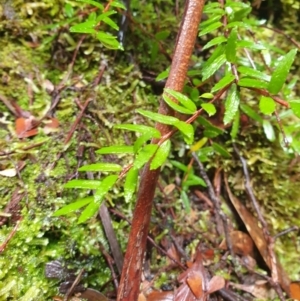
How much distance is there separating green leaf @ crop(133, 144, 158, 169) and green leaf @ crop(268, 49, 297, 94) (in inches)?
19.2

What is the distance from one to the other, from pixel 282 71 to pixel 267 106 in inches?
5.4

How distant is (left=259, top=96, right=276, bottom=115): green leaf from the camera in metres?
1.19

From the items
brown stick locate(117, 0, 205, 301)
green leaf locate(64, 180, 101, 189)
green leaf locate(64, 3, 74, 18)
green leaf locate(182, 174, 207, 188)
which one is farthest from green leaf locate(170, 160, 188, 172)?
green leaf locate(64, 3, 74, 18)

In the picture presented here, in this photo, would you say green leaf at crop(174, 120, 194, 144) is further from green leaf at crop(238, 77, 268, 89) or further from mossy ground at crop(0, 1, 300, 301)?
mossy ground at crop(0, 1, 300, 301)

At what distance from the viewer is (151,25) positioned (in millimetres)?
2137

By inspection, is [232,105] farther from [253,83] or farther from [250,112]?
[250,112]

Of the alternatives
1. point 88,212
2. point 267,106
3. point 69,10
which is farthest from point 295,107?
point 69,10

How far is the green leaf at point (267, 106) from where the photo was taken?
1189 millimetres

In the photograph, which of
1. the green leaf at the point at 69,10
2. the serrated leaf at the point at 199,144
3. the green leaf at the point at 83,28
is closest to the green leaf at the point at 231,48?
the green leaf at the point at 83,28

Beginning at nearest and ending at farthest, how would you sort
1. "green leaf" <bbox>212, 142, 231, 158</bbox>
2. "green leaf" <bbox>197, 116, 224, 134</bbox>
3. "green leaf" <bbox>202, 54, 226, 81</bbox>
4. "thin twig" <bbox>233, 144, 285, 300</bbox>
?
"green leaf" <bbox>202, 54, 226, 81</bbox>, "green leaf" <bbox>197, 116, 224, 134</bbox>, "thin twig" <bbox>233, 144, 285, 300</bbox>, "green leaf" <bbox>212, 142, 231, 158</bbox>

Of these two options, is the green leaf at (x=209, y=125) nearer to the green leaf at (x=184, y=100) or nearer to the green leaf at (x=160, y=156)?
the green leaf at (x=184, y=100)

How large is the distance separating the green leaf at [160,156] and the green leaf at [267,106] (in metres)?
0.36

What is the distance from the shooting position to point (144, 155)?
3.72 feet

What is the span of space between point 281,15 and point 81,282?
218cm
